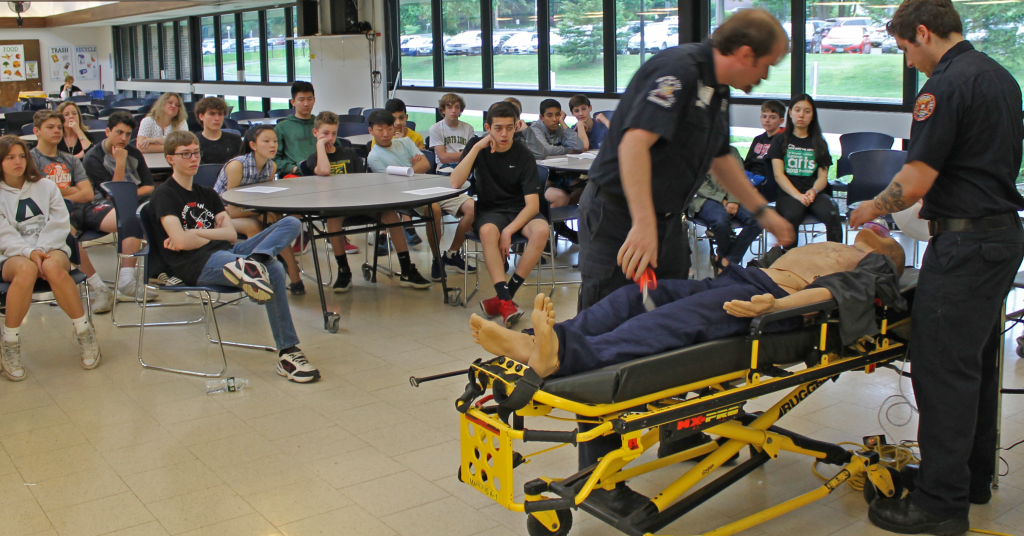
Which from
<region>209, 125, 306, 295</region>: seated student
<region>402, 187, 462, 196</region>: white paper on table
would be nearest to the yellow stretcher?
<region>402, 187, 462, 196</region>: white paper on table

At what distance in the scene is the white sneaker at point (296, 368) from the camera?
3972mm

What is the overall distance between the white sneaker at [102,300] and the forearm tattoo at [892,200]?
442cm

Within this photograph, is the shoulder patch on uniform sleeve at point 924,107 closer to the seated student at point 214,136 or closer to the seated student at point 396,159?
the seated student at point 396,159

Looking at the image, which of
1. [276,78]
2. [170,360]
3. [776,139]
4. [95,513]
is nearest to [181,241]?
[170,360]

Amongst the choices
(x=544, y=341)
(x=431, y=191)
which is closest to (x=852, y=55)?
(x=431, y=191)

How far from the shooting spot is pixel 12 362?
13.4 feet

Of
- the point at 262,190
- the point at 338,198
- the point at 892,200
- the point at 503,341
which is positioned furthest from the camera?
the point at 262,190

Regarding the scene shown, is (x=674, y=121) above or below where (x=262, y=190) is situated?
above

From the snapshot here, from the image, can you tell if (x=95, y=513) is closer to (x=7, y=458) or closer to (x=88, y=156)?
(x=7, y=458)

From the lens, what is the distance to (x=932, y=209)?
8.22 feet

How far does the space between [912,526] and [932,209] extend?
0.93 m

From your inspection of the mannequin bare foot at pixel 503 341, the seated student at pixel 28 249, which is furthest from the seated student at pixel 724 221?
the seated student at pixel 28 249

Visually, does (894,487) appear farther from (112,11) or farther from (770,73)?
(112,11)

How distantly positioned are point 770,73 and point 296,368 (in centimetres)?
373
